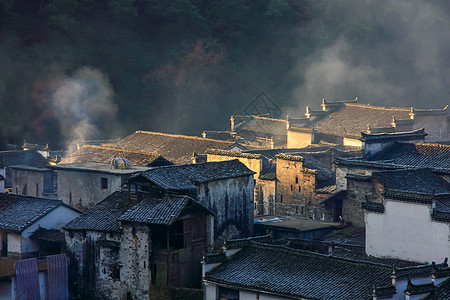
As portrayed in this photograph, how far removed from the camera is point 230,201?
4559 cm

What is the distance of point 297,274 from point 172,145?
3254 cm

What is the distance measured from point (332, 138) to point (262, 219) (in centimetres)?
2314

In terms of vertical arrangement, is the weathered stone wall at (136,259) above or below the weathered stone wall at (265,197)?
below

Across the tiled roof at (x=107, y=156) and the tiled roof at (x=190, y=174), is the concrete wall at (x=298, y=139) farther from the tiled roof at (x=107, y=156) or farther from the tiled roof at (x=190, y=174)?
the tiled roof at (x=190, y=174)

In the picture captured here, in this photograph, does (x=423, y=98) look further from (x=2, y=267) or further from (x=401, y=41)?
(x=2, y=267)

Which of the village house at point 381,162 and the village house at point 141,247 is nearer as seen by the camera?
the village house at point 141,247

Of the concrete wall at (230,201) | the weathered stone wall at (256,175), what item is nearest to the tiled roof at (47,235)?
the concrete wall at (230,201)

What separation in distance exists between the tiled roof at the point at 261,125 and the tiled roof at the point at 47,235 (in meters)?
33.9

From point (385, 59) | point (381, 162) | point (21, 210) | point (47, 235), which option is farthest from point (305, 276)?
point (385, 59)

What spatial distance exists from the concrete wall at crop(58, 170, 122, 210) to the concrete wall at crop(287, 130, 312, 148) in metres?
23.8

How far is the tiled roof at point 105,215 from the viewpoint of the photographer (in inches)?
1671

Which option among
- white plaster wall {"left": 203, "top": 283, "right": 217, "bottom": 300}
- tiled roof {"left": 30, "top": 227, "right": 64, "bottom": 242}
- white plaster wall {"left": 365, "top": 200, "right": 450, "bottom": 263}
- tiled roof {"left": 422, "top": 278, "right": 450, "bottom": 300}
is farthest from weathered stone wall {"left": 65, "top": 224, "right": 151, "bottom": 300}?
tiled roof {"left": 422, "top": 278, "right": 450, "bottom": 300}

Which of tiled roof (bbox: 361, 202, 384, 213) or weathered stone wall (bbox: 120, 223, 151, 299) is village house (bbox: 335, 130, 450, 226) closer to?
tiled roof (bbox: 361, 202, 384, 213)

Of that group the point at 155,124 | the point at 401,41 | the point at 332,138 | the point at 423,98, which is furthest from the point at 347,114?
the point at 401,41
